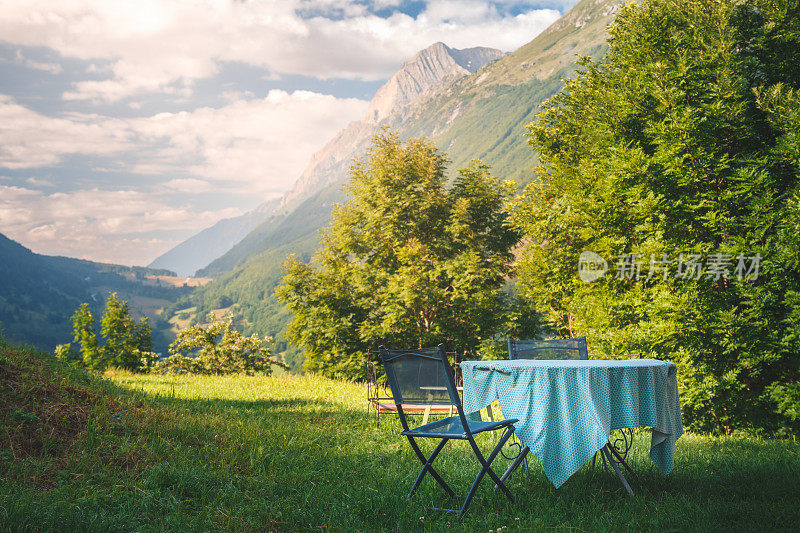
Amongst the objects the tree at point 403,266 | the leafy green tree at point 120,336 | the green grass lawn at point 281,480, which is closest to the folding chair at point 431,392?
the green grass lawn at point 281,480

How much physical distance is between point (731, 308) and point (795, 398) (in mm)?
1579

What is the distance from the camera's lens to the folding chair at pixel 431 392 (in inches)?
146

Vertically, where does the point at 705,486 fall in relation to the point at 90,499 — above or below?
below

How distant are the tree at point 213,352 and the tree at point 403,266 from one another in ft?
25.1

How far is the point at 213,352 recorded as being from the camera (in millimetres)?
29031

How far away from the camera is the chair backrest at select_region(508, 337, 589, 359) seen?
570 cm

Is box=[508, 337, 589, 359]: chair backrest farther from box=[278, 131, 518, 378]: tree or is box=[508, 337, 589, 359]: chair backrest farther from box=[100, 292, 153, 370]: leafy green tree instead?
box=[100, 292, 153, 370]: leafy green tree

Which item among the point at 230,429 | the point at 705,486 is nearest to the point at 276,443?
the point at 230,429

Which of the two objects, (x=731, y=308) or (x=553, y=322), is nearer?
(x=731, y=308)

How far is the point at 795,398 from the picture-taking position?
25.0 ft

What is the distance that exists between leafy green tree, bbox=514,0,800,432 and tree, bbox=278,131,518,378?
10427mm

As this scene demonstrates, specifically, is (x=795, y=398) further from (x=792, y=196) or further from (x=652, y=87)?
(x=652, y=87)

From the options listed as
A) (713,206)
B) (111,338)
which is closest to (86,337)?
(111,338)

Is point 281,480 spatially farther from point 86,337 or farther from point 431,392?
point 86,337
